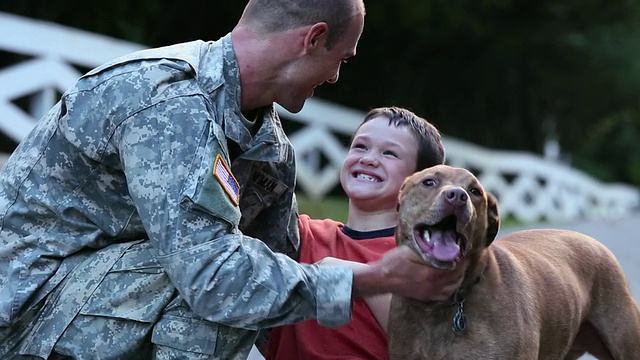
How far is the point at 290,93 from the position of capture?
4.29 meters

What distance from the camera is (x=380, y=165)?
5035 mm

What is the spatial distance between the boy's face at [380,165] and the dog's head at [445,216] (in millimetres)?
375

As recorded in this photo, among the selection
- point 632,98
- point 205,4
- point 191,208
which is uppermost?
point 191,208

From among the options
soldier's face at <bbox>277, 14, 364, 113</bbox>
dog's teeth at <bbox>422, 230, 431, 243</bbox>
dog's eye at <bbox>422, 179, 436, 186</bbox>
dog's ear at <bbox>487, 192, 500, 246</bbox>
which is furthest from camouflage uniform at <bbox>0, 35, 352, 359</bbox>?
dog's ear at <bbox>487, 192, 500, 246</bbox>

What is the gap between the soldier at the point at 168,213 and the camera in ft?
12.5

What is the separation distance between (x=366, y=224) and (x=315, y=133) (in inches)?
306

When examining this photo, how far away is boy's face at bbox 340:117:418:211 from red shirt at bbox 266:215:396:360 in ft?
0.54

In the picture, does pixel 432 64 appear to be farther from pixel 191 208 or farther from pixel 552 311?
pixel 191 208

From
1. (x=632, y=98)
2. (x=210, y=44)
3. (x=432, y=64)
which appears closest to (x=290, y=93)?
(x=210, y=44)

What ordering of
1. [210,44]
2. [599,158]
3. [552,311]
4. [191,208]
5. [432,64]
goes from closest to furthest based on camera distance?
[191,208] < [210,44] < [552,311] < [432,64] < [599,158]

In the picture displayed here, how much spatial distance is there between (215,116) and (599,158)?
32.1 meters

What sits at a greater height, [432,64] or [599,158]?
[432,64]

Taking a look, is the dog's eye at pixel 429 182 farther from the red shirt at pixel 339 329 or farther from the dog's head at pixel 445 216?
the red shirt at pixel 339 329

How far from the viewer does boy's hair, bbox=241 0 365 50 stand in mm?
4113
